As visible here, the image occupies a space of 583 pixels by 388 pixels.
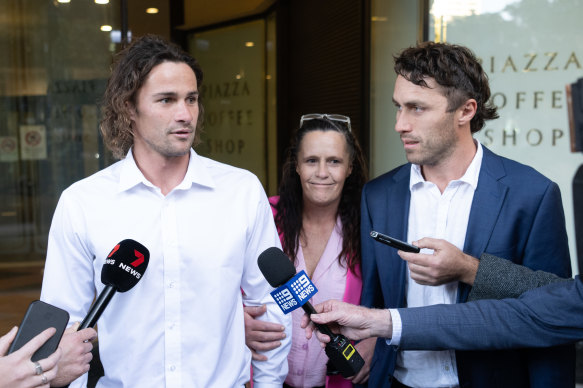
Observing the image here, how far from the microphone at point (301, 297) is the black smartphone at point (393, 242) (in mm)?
252

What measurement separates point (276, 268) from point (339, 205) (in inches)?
46.7

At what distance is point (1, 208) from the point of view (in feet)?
20.5

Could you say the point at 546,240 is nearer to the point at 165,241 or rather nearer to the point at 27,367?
the point at 165,241

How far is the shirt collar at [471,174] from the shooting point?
7.61 feet

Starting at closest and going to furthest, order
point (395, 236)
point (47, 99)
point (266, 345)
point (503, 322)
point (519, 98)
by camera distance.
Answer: point (503, 322)
point (266, 345)
point (395, 236)
point (519, 98)
point (47, 99)

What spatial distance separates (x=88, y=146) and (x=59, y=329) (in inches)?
198

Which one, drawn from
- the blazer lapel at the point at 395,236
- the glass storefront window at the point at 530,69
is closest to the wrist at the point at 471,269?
the blazer lapel at the point at 395,236

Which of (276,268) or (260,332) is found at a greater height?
(276,268)

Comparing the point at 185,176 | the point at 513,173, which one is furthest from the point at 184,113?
the point at 513,173

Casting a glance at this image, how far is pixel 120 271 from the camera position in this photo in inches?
67.5

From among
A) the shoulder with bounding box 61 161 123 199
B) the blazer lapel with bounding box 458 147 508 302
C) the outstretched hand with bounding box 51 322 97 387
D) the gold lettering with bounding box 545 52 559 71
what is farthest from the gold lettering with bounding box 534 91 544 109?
the outstretched hand with bounding box 51 322 97 387

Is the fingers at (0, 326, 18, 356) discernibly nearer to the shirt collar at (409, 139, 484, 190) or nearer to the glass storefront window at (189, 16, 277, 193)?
the shirt collar at (409, 139, 484, 190)

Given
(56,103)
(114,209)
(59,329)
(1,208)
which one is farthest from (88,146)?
(59,329)

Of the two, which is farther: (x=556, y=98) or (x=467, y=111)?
(x=556, y=98)
